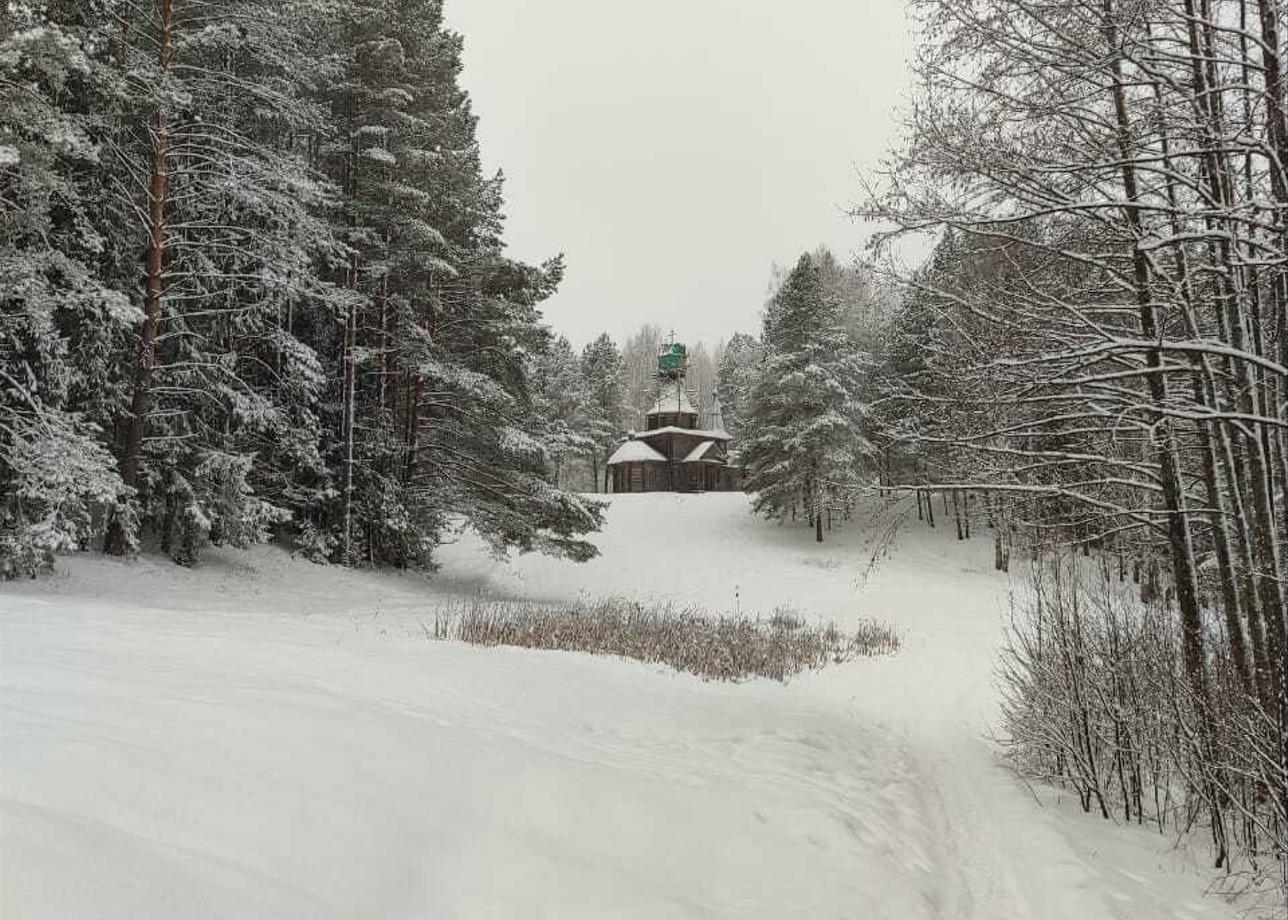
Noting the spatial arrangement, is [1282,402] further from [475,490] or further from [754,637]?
[475,490]

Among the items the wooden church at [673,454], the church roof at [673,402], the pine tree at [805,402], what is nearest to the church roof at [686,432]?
the wooden church at [673,454]

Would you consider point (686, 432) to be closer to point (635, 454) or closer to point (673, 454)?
point (673, 454)

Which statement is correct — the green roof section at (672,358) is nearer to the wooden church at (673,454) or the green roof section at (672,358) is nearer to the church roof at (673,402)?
the wooden church at (673,454)

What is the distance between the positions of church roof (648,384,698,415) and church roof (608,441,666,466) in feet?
8.69

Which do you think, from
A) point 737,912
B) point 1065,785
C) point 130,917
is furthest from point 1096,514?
point 130,917

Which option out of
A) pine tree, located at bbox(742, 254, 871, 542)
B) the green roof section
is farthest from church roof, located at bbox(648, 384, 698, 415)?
pine tree, located at bbox(742, 254, 871, 542)

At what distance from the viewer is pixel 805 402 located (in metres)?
29.3

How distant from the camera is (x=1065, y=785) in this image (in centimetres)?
570

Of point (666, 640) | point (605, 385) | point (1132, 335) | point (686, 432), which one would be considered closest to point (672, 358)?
point (686, 432)

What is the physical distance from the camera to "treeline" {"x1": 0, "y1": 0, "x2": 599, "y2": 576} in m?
9.34

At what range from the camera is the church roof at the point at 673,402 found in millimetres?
47562

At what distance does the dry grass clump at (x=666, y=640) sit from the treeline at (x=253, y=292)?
4813 mm

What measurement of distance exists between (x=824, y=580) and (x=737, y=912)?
72.2ft

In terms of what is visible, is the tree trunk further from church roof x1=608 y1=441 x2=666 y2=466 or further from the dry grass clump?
church roof x1=608 y1=441 x2=666 y2=466
